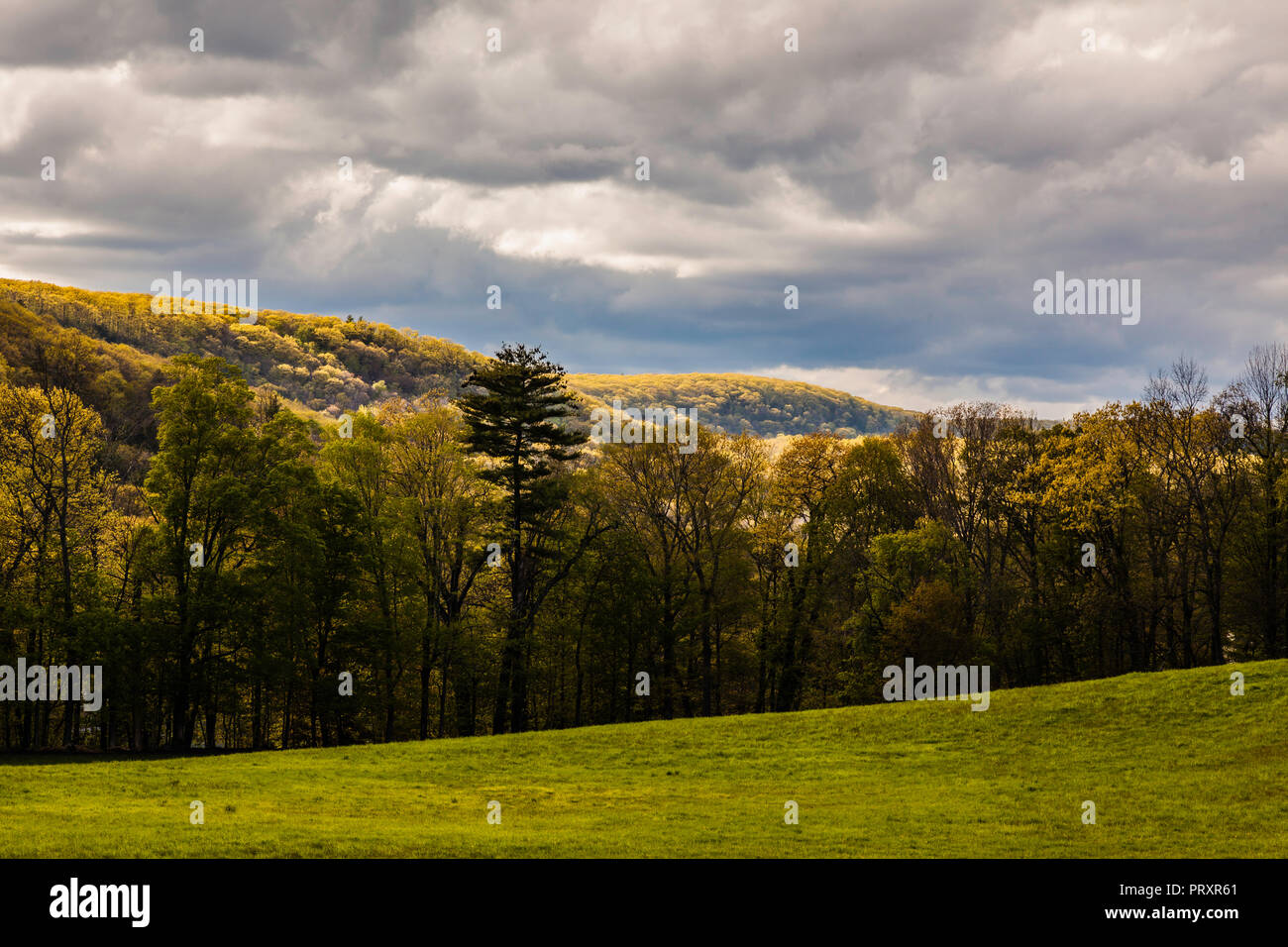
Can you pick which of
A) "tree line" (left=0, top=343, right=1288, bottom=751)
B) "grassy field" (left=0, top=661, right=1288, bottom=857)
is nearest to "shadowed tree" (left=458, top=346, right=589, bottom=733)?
"tree line" (left=0, top=343, right=1288, bottom=751)

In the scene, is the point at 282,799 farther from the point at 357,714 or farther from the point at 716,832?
the point at 357,714

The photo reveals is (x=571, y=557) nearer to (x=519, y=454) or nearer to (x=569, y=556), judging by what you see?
(x=569, y=556)

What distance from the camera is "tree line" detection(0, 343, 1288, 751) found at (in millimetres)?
46844

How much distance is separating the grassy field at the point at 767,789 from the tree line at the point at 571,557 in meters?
10.5

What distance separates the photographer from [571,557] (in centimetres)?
5747

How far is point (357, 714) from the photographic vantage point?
2127 inches

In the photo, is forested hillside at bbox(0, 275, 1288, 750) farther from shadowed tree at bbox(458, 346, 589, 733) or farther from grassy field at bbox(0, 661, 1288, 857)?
grassy field at bbox(0, 661, 1288, 857)

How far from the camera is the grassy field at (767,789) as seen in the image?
823 inches

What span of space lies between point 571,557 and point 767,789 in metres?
28.2

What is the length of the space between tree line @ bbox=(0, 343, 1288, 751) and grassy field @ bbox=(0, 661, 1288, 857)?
10.5 m

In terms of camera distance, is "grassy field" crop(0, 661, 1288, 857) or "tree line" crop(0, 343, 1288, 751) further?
"tree line" crop(0, 343, 1288, 751)

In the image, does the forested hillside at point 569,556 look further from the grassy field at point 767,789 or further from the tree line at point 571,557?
the grassy field at point 767,789
